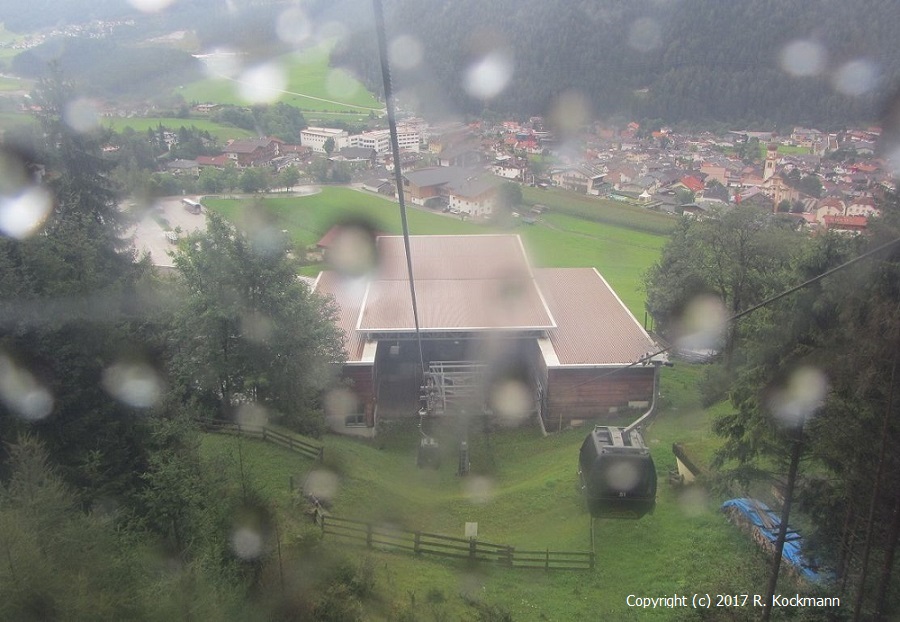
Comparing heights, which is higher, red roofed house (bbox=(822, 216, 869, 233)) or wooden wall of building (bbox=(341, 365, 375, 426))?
red roofed house (bbox=(822, 216, 869, 233))

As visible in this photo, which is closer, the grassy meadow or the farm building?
the grassy meadow

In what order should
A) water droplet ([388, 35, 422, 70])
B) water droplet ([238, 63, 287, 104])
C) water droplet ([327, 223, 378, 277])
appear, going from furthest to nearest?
water droplet ([238, 63, 287, 104])
water droplet ([388, 35, 422, 70])
water droplet ([327, 223, 378, 277])

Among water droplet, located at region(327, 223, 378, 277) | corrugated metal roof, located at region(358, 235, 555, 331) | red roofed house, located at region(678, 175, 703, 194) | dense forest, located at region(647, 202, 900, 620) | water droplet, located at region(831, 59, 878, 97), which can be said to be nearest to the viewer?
dense forest, located at region(647, 202, 900, 620)

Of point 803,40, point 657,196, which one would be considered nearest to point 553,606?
point 657,196

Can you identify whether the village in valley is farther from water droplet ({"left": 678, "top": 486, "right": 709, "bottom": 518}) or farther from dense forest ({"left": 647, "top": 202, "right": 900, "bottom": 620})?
dense forest ({"left": 647, "top": 202, "right": 900, "bottom": 620})

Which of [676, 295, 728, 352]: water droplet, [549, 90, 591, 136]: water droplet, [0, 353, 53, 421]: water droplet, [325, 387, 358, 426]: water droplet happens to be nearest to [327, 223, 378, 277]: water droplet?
[325, 387, 358, 426]: water droplet

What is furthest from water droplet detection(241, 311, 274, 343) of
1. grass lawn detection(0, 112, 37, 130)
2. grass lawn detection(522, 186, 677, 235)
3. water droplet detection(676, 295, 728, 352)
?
grass lawn detection(522, 186, 677, 235)

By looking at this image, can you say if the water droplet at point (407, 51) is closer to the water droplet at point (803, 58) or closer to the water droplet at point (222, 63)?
the water droplet at point (222, 63)

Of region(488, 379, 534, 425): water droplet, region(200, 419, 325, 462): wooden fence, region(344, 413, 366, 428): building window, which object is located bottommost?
region(488, 379, 534, 425): water droplet
